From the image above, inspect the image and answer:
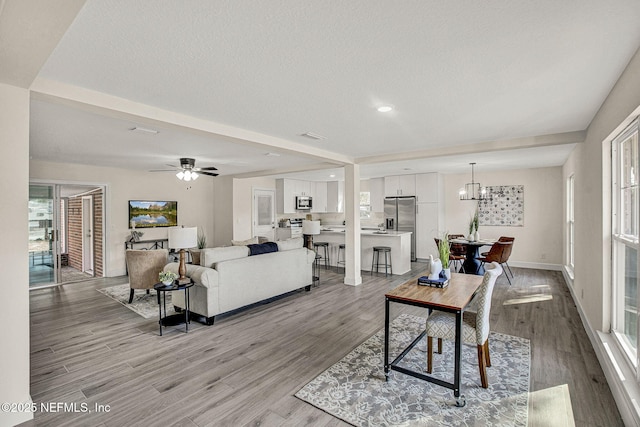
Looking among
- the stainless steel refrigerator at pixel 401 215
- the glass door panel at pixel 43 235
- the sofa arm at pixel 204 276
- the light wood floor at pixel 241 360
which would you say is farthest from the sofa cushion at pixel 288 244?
the glass door panel at pixel 43 235

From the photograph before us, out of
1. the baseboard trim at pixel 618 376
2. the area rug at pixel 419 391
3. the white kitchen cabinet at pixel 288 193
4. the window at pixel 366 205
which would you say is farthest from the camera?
the window at pixel 366 205

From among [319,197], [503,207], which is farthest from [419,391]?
[319,197]

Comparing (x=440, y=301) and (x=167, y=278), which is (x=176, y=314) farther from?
(x=440, y=301)

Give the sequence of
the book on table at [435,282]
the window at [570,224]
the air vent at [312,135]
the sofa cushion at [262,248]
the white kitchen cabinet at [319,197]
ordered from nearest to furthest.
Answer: the book on table at [435,282], the air vent at [312,135], the sofa cushion at [262,248], the window at [570,224], the white kitchen cabinet at [319,197]

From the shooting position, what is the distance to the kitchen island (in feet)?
22.3

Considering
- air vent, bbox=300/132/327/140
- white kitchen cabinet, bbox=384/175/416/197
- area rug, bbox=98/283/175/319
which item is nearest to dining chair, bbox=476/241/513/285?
white kitchen cabinet, bbox=384/175/416/197

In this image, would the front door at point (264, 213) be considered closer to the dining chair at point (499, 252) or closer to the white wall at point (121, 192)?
the white wall at point (121, 192)

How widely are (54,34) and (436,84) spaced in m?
2.43

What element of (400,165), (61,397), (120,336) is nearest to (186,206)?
(120,336)

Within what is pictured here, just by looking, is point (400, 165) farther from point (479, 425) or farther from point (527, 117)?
point (479, 425)

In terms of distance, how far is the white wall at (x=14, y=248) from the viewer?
2064 millimetres

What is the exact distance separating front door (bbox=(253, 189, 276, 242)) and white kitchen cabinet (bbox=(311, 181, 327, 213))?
1379 mm

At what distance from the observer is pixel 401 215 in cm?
858

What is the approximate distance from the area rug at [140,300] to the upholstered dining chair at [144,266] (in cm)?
26
